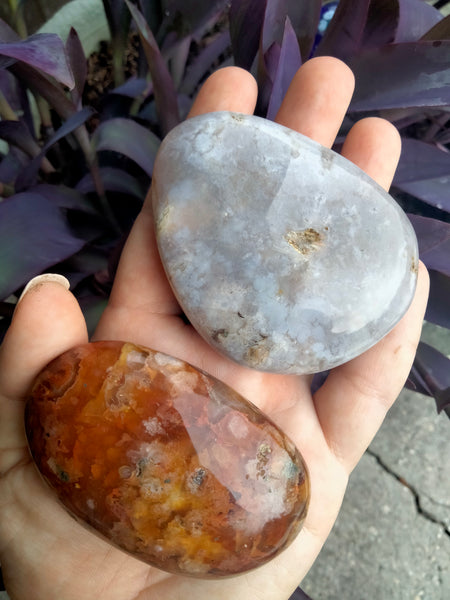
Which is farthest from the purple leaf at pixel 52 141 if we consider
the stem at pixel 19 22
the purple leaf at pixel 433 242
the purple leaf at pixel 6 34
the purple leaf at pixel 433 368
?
the purple leaf at pixel 433 368

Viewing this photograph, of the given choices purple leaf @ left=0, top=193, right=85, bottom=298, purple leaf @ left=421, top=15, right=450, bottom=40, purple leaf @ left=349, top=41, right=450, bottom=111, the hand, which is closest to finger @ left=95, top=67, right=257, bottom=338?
the hand

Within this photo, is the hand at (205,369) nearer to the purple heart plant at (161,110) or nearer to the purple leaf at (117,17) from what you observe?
the purple heart plant at (161,110)

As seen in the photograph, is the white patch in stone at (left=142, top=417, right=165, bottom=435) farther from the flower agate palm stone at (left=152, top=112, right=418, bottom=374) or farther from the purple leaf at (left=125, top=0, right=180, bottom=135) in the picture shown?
the purple leaf at (left=125, top=0, right=180, bottom=135)

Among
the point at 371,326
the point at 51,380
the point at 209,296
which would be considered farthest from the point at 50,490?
the point at 371,326

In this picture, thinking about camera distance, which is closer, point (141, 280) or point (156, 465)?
point (156, 465)

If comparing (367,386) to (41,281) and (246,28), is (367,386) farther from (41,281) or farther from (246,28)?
(246,28)

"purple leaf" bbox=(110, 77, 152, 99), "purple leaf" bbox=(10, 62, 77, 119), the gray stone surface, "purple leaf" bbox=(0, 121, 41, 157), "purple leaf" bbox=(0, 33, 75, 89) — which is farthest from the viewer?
the gray stone surface

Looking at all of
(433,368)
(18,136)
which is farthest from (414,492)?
(18,136)

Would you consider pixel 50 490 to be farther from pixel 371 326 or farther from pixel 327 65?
pixel 327 65
